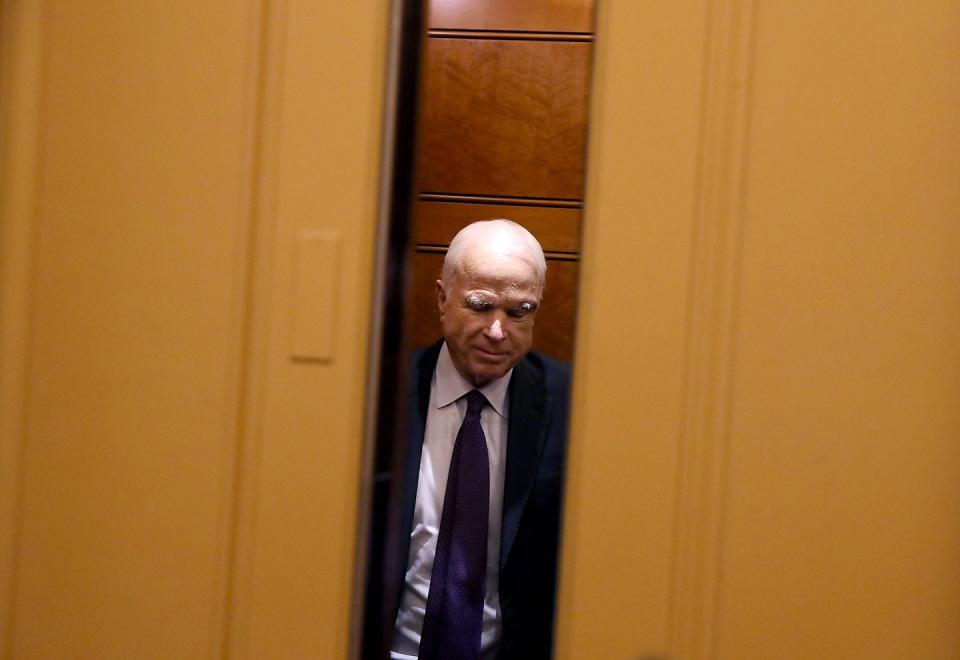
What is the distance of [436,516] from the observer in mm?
1315

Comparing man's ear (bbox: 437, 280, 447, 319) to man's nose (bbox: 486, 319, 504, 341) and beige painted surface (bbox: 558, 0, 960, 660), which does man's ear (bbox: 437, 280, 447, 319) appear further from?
beige painted surface (bbox: 558, 0, 960, 660)

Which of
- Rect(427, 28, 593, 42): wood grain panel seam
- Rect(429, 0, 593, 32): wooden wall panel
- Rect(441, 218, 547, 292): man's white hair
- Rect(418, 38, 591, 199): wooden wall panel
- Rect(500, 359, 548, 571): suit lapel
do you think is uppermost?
Rect(429, 0, 593, 32): wooden wall panel

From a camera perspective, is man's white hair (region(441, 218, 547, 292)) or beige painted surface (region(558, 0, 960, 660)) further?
man's white hair (region(441, 218, 547, 292))

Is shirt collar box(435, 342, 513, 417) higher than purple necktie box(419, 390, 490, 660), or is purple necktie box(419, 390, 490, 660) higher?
shirt collar box(435, 342, 513, 417)

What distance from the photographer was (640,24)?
1183mm

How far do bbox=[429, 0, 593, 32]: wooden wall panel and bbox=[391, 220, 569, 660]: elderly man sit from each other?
28 centimetres

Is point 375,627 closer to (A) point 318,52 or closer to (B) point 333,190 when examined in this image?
(B) point 333,190

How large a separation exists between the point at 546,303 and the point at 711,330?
0.24m

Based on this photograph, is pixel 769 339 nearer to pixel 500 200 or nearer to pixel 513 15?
pixel 500 200

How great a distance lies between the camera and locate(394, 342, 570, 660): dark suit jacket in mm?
1249

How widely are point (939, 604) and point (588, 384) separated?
51 centimetres

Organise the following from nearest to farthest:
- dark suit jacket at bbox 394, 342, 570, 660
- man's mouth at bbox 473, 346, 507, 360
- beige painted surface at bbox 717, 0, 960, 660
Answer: beige painted surface at bbox 717, 0, 960, 660, dark suit jacket at bbox 394, 342, 570, 660, man's mouth at bbox 473, 346, 507, 360

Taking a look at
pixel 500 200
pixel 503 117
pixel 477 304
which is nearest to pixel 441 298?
pixel 477 304

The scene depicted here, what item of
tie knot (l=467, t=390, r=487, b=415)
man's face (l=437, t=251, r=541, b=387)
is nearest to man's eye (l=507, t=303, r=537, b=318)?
man's face (l=437, t=251, r=541, b=387)
